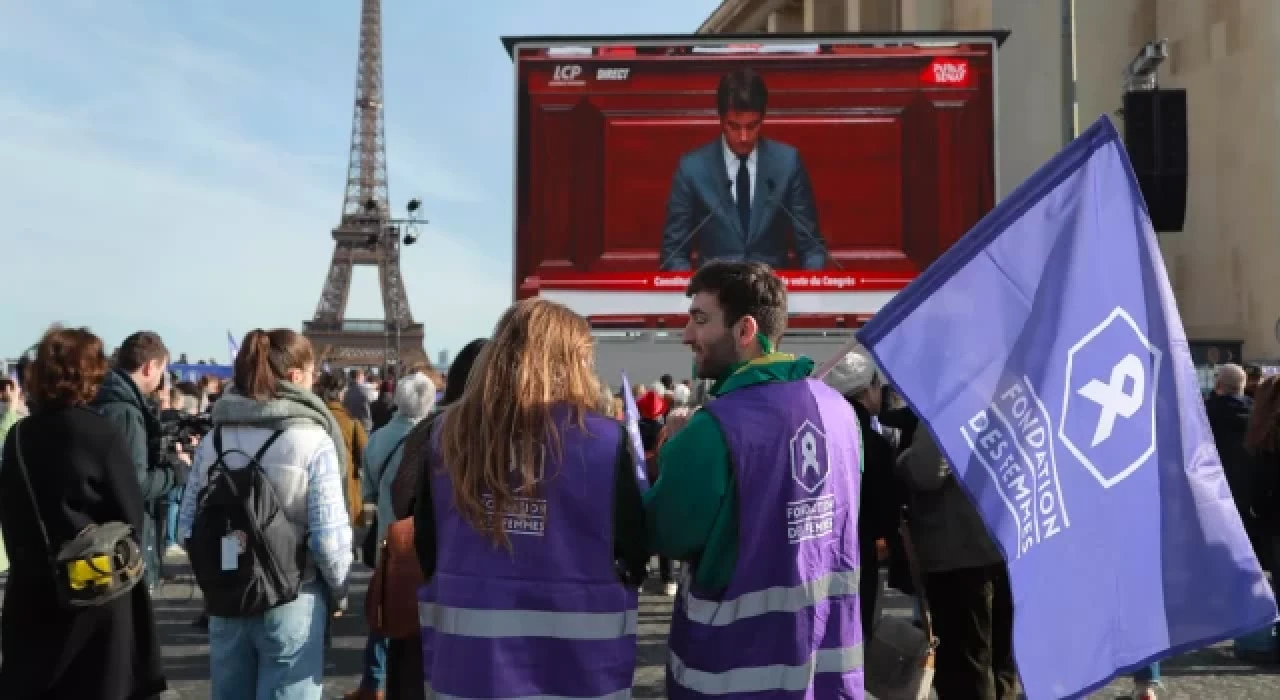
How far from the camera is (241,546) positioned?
3.38m

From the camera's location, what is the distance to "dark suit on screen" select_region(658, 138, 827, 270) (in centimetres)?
1562

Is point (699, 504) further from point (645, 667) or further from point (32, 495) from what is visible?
point (645, 667)

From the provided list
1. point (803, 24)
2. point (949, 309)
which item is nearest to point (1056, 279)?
point (949, 309)

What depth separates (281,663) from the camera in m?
3.47

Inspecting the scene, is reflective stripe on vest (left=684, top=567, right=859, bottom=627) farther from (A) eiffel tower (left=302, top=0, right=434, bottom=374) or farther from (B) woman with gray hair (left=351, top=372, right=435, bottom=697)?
(A) eiffel tower (left=302, top=0, right=434, bottom=374)

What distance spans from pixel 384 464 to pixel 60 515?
1.61m

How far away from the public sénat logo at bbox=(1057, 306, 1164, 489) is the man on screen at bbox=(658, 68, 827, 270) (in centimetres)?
1294

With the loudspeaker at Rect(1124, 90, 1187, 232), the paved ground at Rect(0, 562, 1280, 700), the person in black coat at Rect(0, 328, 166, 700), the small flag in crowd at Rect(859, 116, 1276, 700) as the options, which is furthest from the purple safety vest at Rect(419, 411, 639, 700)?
the loudspeaker at Rect(1124, 90, 1187, 232)

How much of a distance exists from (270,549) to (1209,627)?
2.50 m

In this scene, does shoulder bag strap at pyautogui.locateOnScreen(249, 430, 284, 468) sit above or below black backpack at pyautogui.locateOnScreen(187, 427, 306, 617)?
above

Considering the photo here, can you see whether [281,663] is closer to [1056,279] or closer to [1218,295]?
[1056,279]

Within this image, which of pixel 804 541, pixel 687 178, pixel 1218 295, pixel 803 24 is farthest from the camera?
pixel 803 24

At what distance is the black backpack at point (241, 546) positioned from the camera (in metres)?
3.37

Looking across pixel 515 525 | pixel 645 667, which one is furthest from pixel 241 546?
pixel 645 667
